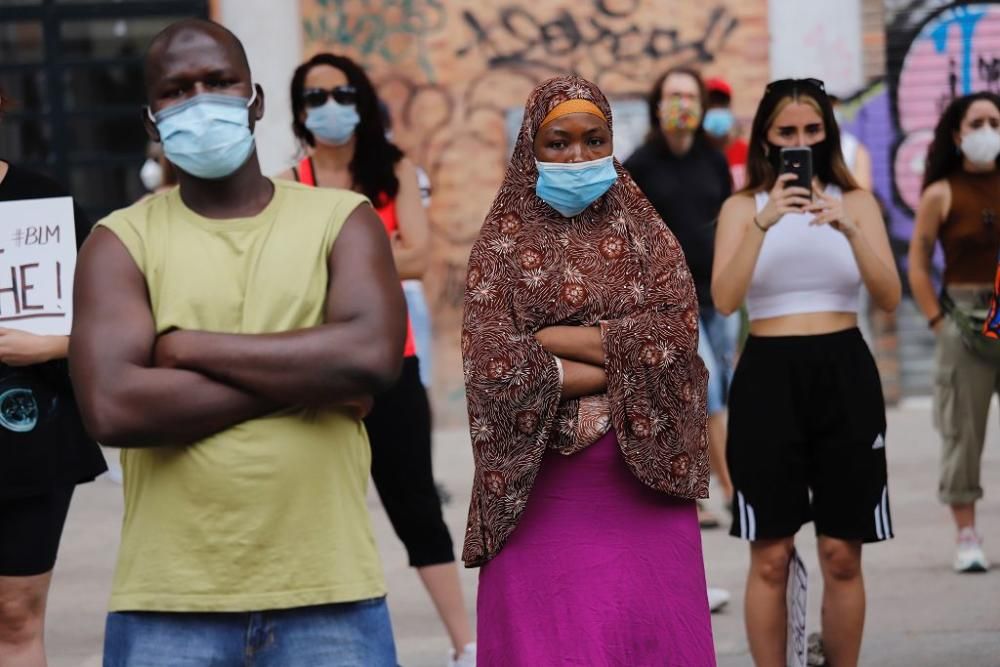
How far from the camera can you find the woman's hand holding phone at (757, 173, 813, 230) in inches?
203

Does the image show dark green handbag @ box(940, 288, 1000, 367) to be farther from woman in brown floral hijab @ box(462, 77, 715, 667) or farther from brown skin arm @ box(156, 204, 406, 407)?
brown skin arm @ box(156, 204, 406, 407)

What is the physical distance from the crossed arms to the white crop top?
210cm

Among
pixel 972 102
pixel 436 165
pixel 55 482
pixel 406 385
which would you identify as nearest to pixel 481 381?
pixel 55 482

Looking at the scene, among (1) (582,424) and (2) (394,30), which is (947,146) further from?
(2) (394,30)

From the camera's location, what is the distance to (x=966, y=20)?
482 inches

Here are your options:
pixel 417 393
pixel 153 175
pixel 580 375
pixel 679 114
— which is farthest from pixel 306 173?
pixel 153 175

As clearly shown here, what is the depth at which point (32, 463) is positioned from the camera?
4.53 meters

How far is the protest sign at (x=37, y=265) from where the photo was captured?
4.44 m

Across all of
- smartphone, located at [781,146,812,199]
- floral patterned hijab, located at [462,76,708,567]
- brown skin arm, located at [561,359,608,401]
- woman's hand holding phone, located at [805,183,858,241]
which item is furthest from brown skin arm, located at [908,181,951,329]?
brown skin arm, located at [561,359,608,401]

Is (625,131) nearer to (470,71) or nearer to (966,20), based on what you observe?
(470,71)

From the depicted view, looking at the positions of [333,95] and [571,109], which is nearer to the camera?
[571,109]

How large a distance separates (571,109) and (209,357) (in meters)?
1.33

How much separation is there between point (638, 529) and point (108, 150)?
9.27m

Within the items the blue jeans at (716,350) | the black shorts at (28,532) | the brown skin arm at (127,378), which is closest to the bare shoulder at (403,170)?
the black shorts at (28,532)
